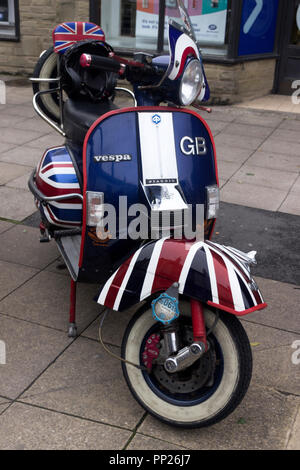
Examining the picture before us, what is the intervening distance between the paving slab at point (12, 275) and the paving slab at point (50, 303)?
57 mm

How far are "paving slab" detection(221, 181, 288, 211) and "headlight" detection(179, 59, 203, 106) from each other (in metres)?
2.96

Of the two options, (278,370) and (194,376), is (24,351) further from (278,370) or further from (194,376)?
(278,370)

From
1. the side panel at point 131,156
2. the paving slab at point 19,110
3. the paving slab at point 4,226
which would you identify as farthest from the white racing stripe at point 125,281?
the paving slab at point 19,110

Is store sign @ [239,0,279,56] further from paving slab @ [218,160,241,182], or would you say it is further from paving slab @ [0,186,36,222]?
paving slab @ [0,186,36,222]

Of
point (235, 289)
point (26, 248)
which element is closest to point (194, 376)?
point (235, 289)

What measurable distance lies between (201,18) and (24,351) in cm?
837

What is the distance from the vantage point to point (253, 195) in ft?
20.3

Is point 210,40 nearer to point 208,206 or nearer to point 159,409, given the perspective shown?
point 208,206

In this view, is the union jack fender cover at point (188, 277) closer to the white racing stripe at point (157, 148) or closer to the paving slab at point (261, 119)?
the white racing stripe at point (157, 148)

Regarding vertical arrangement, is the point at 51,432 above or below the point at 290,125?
above

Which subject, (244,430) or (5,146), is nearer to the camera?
(244,430)

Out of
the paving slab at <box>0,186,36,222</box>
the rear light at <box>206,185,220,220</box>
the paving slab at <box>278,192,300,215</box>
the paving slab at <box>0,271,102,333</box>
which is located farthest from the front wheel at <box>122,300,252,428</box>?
the paving slab at <box>278,192,300,215</box>

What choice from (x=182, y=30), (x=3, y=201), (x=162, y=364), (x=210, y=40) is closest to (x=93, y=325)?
(x=162, y=364)
